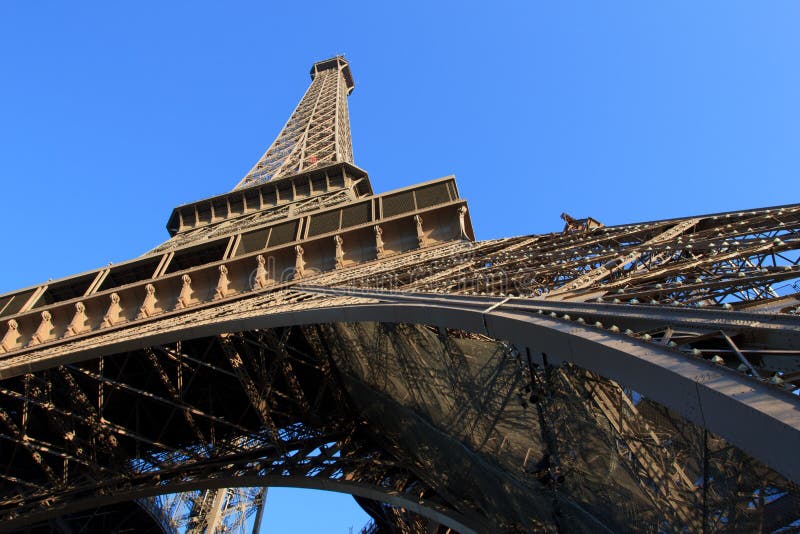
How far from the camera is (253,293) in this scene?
17.5 m

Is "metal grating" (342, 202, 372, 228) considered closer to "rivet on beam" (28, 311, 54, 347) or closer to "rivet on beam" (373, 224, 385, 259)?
"rivet on beam" (373, 224, 385, 259)

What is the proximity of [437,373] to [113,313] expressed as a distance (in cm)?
1170

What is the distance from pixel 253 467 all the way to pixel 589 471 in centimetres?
1133

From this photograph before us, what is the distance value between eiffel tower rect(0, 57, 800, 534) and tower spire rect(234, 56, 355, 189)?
64.0ft

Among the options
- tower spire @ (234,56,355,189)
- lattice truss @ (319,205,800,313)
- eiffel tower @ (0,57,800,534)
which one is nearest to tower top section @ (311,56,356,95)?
tower spire @ (234,56,355,189)

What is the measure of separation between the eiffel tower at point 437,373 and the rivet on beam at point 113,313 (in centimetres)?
8

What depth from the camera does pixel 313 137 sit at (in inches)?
2014

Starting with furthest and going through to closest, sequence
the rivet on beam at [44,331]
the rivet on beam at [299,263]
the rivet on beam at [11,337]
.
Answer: the rivet on beam at [11,337] → the rivet on beam at [44,331] → the rivet on beam at [299,263]

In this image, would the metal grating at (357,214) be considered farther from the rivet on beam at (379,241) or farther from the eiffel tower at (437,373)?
the rivet on beam at (379,241)

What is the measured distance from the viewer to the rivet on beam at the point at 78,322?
18.5 m

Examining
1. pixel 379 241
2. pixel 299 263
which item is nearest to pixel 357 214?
pixel 379 241

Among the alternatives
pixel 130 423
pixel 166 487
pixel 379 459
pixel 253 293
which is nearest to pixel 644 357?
pixel 379 459

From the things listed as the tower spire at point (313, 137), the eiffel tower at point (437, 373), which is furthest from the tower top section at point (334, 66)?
the eiffel tower at point (437, 373)

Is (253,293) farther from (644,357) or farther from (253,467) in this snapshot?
(644,357)
